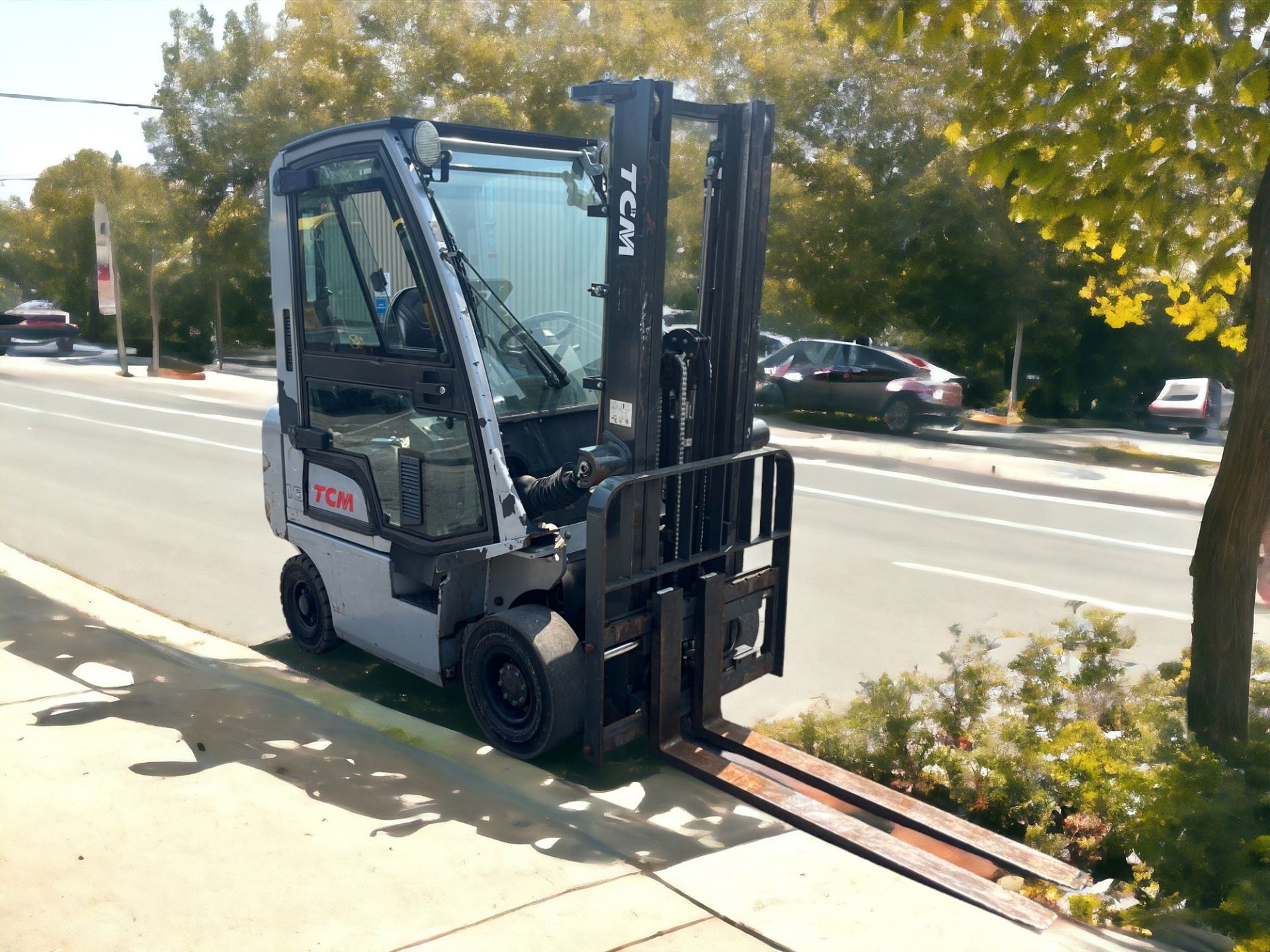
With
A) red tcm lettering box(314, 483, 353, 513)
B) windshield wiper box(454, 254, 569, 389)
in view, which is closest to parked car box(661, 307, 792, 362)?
red tcm lettering box(314, 483, 353, 513)

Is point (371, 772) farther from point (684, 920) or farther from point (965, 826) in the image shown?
point (965, 826)

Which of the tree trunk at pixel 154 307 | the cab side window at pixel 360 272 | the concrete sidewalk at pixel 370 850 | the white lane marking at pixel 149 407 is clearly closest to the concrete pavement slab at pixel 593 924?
the concrete sidewalk at pixel 370 850

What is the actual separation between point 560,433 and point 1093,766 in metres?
2.86

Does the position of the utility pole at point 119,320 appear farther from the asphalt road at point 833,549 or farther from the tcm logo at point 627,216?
the tcm logo at point 627,216

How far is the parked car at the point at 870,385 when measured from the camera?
744 inches

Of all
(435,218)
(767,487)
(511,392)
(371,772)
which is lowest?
(371,772)

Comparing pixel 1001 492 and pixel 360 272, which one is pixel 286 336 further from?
pixel 1001 492

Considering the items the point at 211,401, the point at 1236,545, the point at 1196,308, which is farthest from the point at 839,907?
the point at 211,401

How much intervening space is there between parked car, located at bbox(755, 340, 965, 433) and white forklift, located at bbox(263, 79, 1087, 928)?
538 inches

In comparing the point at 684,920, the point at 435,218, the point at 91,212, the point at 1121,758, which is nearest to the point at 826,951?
the point at 684,920

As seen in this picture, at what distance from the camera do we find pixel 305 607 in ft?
22.5

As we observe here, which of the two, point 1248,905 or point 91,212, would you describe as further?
point 91,212

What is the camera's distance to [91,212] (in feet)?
131

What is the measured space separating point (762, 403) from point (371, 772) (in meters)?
16.8
